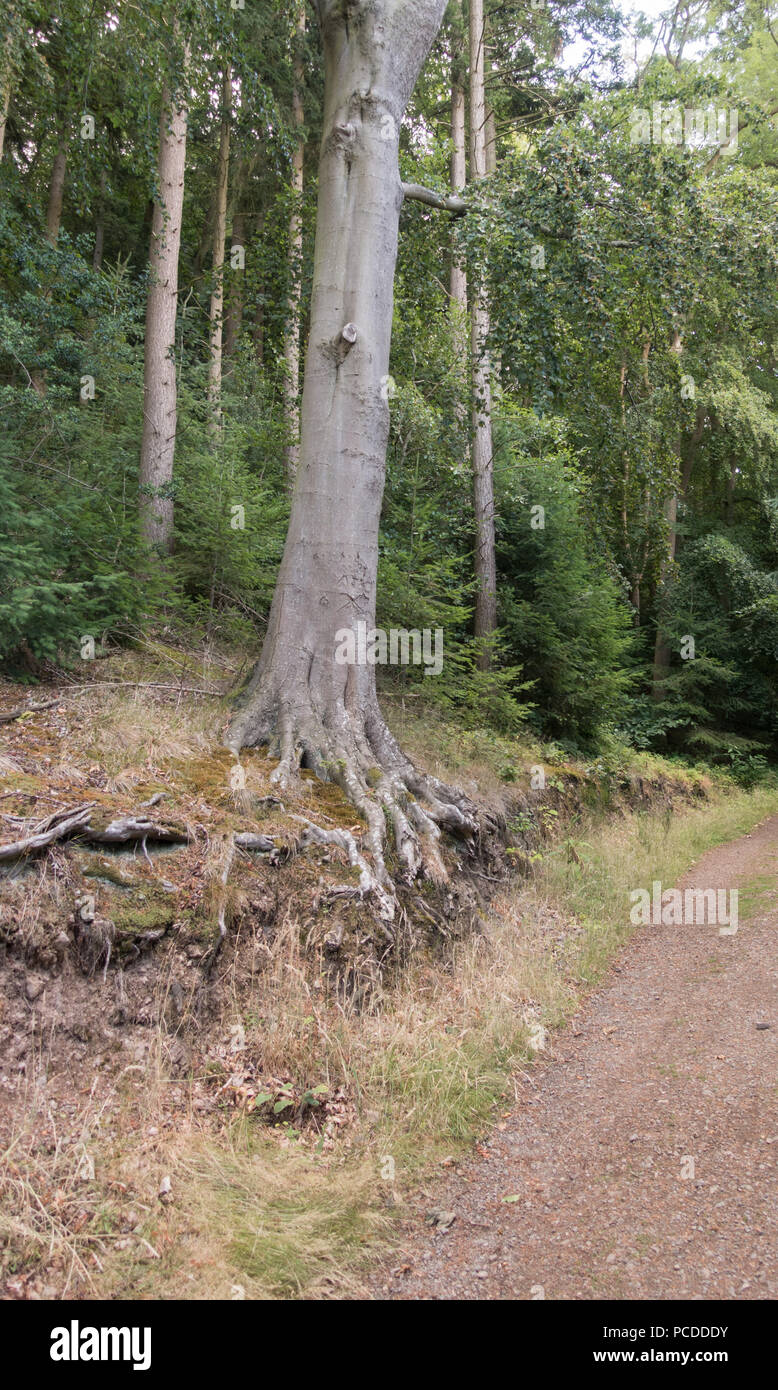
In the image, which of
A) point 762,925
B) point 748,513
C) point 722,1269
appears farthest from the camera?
point 748,513

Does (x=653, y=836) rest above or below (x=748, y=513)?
below

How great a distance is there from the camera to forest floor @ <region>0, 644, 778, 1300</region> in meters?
2.77

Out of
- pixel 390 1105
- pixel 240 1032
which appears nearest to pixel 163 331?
pixel 240 1032

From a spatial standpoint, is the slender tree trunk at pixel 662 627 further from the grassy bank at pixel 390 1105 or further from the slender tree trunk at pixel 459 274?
the grassy bank at pixel 390 1105

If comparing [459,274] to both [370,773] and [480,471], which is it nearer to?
[480,471]

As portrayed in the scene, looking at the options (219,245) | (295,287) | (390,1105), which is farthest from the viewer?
(219,245)

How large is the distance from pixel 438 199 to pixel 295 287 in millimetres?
2507

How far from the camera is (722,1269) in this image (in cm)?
271

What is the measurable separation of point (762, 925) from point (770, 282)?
631 centimetres

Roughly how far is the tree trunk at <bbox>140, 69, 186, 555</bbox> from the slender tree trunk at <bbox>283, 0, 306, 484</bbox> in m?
1.43

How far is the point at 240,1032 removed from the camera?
12.4ft

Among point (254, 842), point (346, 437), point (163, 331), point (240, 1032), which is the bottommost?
point (240, 1032)
